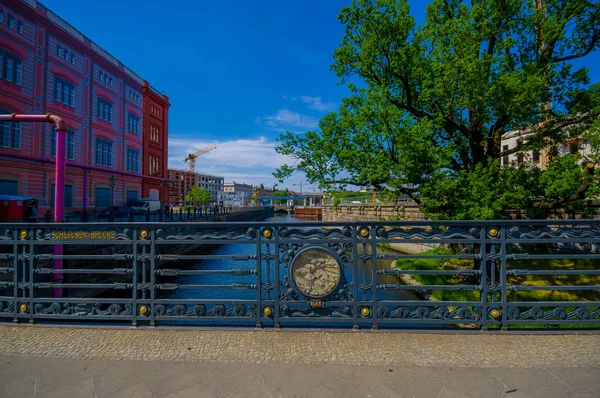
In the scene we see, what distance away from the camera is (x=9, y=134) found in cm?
2073

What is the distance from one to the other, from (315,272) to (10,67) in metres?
28.1

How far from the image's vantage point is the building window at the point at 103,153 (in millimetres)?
29844

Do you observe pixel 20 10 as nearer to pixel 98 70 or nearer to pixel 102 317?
pixel 98 70

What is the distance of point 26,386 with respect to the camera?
8.84 feet

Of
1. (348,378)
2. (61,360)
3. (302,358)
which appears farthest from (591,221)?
(61,360)

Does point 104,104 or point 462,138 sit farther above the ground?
point 104,104

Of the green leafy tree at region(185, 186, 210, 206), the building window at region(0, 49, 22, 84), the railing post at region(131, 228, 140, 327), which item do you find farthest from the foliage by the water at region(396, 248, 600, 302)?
the green leafy tree at region(185, 186, 210, 206)

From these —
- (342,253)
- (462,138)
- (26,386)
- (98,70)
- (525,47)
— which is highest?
(98,70)

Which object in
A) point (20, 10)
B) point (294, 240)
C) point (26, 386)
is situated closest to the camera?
point (26, 386)

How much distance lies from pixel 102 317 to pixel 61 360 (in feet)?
2.51

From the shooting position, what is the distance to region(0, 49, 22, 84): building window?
796 inches

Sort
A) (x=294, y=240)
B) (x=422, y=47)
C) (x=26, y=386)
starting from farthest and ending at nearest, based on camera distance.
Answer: (x=422, y=47) < (x=294, y=240) < (x=26, y=386)

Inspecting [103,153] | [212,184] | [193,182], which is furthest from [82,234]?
[212,184]

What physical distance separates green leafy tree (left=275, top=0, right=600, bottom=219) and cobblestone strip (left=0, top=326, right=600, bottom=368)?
501 cm
